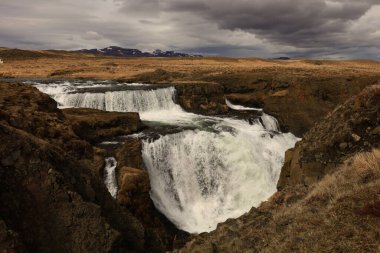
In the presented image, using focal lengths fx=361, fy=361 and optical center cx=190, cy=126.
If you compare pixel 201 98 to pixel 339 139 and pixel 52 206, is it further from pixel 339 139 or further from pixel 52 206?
pixel 52 206

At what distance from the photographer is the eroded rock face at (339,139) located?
13352 mm

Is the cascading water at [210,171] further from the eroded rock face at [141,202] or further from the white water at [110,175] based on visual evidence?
the white water at [110,175]

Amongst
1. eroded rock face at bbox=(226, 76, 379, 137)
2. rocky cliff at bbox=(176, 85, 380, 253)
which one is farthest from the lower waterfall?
eroded rock face at bbox=(226, 76, 379, 137)

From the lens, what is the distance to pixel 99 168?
66.5ft

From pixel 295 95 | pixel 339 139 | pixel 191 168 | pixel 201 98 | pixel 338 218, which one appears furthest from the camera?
pixel 295 95

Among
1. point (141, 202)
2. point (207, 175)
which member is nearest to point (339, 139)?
point (141, 202)

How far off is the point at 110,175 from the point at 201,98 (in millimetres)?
22973

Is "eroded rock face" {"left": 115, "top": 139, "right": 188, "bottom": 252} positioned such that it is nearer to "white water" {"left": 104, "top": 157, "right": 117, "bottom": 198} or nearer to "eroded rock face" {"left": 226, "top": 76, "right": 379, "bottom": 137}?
"white water" {"left": 104, "top": 157, "right": 117, "bottom": 198}

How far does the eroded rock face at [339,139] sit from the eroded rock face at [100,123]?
14396mm

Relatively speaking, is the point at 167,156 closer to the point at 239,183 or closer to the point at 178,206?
the point at 178,206

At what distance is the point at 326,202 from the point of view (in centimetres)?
905

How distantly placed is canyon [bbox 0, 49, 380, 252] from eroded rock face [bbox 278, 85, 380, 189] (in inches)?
2.1

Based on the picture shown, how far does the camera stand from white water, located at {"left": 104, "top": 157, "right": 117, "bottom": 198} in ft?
65.3

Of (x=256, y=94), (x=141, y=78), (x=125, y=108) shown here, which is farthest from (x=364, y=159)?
(x=141, y=78)
